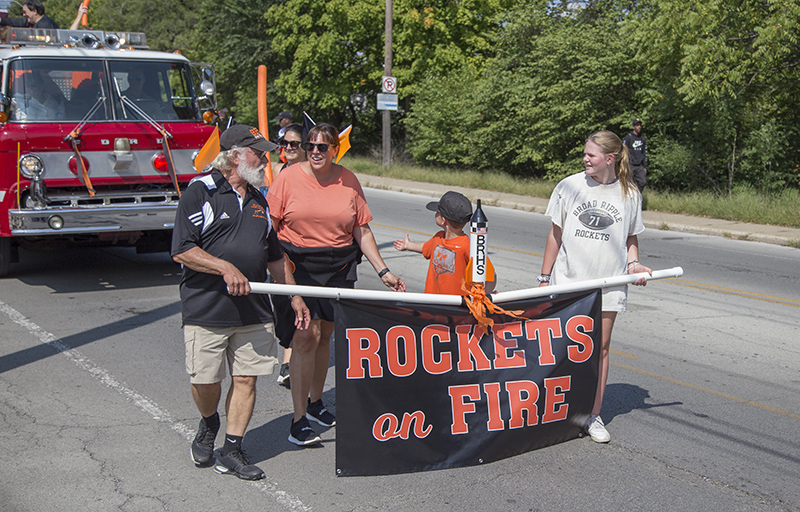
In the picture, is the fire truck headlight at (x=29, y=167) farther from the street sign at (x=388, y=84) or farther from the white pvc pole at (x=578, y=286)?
the street sign at (x=388, y=84)

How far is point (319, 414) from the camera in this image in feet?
17.0

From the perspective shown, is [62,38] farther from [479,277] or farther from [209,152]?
[479,277]

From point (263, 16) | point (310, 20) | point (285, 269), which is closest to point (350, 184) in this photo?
point (285, 269)

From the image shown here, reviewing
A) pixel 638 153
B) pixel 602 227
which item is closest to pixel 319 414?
pixel 602 227

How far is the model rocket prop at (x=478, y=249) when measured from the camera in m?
4.10

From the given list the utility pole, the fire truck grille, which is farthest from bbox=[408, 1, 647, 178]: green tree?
the fire truck grille

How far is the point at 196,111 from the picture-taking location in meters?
A: 10.5

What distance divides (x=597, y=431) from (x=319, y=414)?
1774 mm

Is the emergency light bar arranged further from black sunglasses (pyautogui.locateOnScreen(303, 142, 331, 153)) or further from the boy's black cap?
the boy's black cap

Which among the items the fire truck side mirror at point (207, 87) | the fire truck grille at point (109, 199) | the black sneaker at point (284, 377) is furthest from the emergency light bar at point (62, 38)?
the black sneaker at point (284, 377)

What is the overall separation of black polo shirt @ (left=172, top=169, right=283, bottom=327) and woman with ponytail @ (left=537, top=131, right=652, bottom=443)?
74.1 inches

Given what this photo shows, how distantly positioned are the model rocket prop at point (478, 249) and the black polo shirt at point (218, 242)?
3.67 ft

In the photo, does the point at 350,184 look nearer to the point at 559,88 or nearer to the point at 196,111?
the point at 196,111

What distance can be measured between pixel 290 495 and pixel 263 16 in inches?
1508
